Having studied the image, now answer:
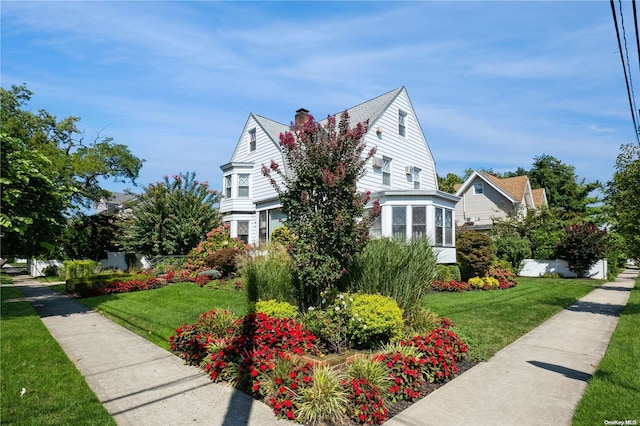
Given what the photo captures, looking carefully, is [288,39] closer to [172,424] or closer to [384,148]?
[172,424]

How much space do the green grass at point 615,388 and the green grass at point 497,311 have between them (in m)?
1.44

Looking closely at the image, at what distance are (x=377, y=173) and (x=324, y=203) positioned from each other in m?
13.3

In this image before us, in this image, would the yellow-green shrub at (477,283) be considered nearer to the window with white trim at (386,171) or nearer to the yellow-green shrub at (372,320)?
the window with white trim at (386,171)

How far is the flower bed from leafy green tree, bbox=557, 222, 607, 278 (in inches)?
675

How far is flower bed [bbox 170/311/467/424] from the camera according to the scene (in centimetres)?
375

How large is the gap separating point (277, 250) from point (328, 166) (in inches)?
95.7

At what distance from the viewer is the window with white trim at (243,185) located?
2134 centimetres

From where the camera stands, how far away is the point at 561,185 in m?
38.6

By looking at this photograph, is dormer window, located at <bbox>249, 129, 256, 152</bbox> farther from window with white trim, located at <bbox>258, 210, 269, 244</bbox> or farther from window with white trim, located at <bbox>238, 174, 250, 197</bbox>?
window with white trim, located at <bbox>258, 210, 269, 244</bbox>

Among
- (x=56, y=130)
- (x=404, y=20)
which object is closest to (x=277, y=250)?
(x=404, y=20)

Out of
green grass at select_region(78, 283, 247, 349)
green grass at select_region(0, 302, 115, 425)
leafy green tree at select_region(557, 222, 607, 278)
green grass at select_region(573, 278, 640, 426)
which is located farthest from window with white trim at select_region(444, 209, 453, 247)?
green grass at select_region(0, 302, 115, 425)

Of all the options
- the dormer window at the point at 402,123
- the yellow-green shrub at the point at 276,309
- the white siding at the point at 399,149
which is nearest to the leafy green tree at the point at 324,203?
the yellow-green shrub at the point at 276,309

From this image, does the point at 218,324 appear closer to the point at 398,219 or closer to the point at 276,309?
the point at 276,309

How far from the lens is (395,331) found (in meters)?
5.41
